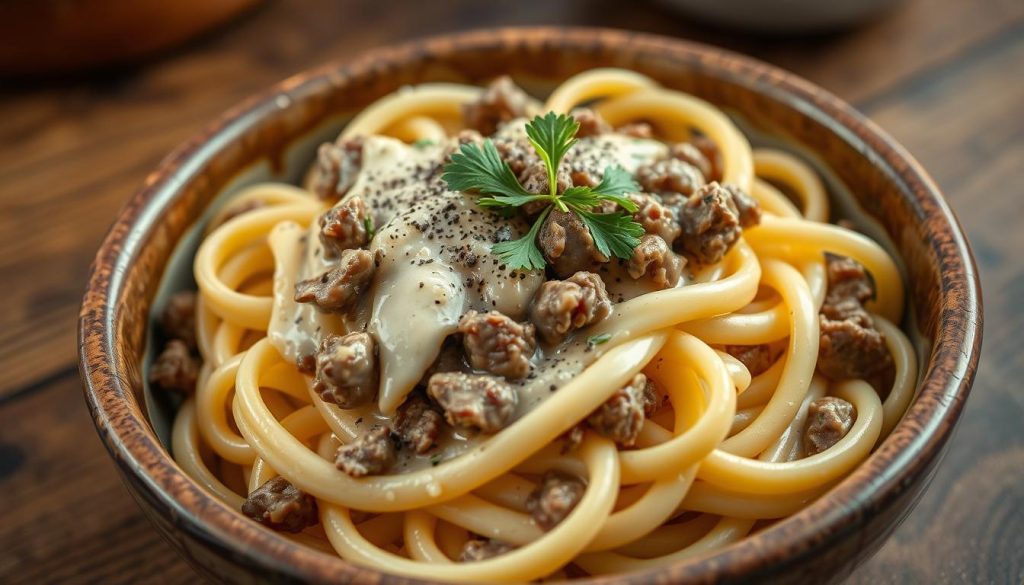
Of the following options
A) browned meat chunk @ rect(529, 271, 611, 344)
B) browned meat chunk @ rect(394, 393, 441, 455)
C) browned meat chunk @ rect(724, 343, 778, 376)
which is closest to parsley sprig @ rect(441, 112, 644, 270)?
browned meat chunk @ rect(529, 271, 611, 344)

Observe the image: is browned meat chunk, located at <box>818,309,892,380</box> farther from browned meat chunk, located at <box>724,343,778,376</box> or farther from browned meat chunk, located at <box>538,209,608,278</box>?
browned meat chunk, located at <box>538,209,608,278</box>

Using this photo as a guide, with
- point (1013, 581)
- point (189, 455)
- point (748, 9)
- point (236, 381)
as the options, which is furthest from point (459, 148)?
point (748, 9)

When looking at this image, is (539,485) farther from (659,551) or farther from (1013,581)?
(1013,581)

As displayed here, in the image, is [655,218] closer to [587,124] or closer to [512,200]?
[512,200]

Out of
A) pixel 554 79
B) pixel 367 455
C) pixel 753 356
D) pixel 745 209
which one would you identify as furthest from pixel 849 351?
pixel 554 79

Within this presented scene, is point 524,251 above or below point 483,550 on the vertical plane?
above

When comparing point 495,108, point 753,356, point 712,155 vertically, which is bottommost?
point 753,356
